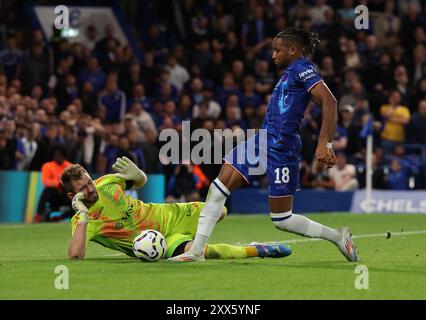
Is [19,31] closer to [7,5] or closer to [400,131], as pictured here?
[7,5]

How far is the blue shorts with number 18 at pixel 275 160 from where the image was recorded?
10492 millimetres

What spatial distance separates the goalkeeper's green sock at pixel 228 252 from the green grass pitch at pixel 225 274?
0.09 metres

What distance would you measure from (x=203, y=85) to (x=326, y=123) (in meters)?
14.0

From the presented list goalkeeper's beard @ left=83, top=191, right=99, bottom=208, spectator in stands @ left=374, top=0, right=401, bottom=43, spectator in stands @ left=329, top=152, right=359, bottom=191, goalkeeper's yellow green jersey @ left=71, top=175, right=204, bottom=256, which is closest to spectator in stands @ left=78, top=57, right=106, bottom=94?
spectator in stands @ left=329, top=152, right=359, bottom=191

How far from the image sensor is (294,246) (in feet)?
44.1

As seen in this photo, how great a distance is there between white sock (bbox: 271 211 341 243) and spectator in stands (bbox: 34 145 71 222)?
9.32 metres

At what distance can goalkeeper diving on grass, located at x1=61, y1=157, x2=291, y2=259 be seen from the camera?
10.9 metres

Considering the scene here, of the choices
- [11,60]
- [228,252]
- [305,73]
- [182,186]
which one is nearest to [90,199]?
[228,252]

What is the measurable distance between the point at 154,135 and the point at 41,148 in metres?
2.50

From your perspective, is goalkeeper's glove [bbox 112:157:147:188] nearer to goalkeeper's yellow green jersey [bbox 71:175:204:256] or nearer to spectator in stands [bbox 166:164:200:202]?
goalkeeper's yellow green jersey [bbox 71:175:204:256]

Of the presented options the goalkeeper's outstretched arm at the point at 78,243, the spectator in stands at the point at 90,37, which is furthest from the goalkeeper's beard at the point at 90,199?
the spectator in stands at the point at 90,37

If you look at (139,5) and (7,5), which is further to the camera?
(139,5)
